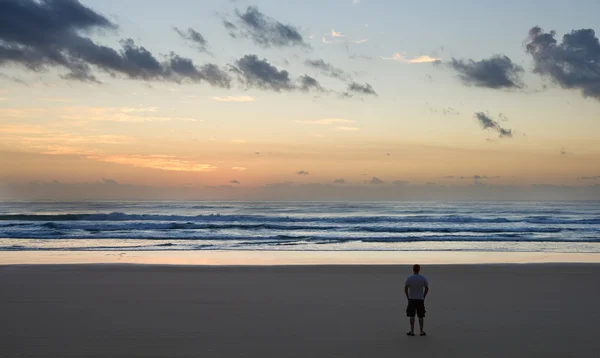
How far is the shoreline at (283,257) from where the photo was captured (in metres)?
22.1

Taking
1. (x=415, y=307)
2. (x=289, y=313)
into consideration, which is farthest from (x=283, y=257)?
(x=415, y=307)

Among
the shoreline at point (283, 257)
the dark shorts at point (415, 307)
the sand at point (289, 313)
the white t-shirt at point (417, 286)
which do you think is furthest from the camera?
the shoreline at point (283, 257)

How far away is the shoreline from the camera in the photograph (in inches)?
869

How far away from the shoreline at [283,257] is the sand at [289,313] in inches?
117

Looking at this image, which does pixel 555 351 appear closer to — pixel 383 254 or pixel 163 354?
pixel 163 354

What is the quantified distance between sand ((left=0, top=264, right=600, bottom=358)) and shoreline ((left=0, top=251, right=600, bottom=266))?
297 cm

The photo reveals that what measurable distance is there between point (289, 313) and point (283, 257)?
12341mm

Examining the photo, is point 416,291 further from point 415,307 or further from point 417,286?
point 415,307

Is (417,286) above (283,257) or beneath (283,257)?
above

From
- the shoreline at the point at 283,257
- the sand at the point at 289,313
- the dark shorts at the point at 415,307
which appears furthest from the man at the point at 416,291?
the shoreline at the point at 283,257

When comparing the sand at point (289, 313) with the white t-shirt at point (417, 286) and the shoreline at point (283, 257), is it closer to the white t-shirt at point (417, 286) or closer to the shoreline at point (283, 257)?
the white t-shirt at point (417, 286)

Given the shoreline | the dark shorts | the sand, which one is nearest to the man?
the dark shorts

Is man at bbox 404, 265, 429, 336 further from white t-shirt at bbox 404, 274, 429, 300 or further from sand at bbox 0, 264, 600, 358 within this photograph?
sand at bbox 0, 264, 600, 358

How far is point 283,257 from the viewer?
24641 millimetres
